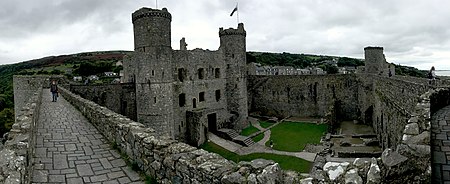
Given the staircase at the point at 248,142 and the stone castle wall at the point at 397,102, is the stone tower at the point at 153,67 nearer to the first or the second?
the staircase at the point at 248,142

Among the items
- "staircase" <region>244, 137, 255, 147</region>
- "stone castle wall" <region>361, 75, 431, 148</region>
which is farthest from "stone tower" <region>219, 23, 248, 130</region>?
"stone castle wall" <region>361, 75, 431, 148</region>

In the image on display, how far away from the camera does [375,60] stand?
2931 centimetres

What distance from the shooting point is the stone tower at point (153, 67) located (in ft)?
75.3

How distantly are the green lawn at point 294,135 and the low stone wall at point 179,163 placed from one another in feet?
57.6

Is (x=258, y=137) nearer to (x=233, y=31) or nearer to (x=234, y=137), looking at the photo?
(x=234, y=137)

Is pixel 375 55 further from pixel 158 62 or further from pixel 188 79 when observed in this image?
pixel 158 62

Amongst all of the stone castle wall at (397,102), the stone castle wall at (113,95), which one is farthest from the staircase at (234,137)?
the stone castle wall at (397,102)

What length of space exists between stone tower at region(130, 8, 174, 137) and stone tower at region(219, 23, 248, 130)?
7.91 meters

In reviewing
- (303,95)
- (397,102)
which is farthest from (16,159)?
(303,95)

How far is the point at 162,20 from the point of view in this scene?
23.1 m

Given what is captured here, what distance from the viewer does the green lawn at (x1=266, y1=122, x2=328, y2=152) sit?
23.9 meters

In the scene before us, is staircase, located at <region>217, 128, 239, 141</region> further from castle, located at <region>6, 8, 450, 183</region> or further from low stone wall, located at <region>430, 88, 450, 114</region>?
low stone wall, located at <region>430, 88, 450, 114</region>

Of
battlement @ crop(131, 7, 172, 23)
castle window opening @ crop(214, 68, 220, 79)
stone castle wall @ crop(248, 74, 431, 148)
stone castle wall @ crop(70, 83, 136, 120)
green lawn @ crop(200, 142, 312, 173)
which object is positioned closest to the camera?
green lawn @ crop(200, 142, 312, 173)

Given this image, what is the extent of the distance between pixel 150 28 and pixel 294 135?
1353cm
